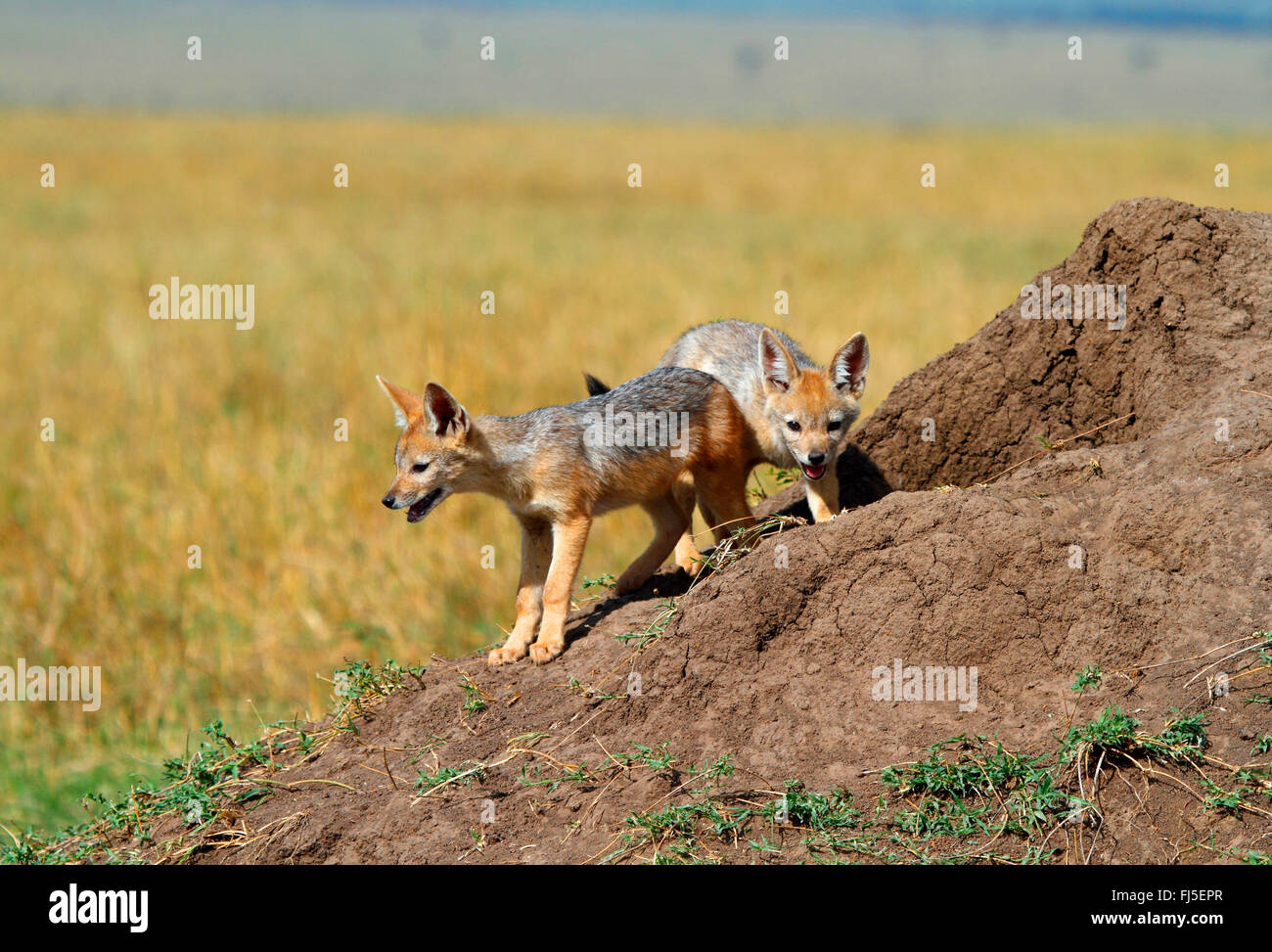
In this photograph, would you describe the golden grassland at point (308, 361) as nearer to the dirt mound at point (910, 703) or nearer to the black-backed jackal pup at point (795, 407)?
the dirt mound at point (910, 703)

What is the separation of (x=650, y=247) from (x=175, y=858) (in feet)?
76.9

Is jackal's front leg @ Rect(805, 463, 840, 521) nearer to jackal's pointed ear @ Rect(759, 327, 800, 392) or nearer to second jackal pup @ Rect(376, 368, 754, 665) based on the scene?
second jackal pup @ Rect(376, 368, 754, 665)

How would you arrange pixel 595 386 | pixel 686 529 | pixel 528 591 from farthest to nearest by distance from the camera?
pixel 595 386 → pixel 686 529 → pixel 528 591

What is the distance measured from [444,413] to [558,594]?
110 cm

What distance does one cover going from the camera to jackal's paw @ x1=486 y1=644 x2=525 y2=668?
6531mm

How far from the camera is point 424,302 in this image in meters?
18.9

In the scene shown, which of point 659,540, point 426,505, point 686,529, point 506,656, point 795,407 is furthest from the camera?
point 686,529

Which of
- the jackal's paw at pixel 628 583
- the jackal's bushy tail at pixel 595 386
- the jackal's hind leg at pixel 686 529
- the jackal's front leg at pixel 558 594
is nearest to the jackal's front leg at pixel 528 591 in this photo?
the jackal's front leg at pixel 558 594

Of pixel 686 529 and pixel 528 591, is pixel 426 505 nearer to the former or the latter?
pixel 528 591

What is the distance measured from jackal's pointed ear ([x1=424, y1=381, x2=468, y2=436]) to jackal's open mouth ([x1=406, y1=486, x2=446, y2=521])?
0.30m

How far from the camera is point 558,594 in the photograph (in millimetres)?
6469

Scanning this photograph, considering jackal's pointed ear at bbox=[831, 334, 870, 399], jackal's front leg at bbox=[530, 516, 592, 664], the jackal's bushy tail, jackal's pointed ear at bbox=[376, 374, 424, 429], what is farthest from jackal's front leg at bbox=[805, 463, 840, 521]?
jackal's pointed ear at bbox=[376, 374, 424, 429]

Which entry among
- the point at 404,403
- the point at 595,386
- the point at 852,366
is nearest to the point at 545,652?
the point at 404,403

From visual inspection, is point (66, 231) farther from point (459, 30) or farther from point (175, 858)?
point (459, 30)
